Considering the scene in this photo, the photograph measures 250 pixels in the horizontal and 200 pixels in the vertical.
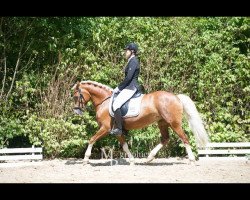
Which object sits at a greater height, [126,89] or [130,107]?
[126,89]

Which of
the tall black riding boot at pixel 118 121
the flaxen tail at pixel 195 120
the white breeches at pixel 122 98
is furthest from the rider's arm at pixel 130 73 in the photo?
the flaxen tail at pixel 195 120

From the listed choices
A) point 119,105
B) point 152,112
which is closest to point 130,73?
point 119,105

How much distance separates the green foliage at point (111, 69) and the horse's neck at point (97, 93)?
1390mm

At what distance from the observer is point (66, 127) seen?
9852 millimetres

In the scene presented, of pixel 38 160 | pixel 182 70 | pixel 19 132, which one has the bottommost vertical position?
pixel 38 160

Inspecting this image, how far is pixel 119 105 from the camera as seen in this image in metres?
8.03

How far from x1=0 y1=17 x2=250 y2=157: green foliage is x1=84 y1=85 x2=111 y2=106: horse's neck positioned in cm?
139

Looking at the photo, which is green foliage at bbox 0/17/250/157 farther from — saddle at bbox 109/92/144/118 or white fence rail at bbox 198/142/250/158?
saddle at bbox 109/92/144/118

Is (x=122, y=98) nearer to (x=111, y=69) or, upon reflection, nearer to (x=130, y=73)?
(x=130, y=73)

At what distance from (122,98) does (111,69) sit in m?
2.22

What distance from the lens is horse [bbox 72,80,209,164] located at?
8.20 metres
